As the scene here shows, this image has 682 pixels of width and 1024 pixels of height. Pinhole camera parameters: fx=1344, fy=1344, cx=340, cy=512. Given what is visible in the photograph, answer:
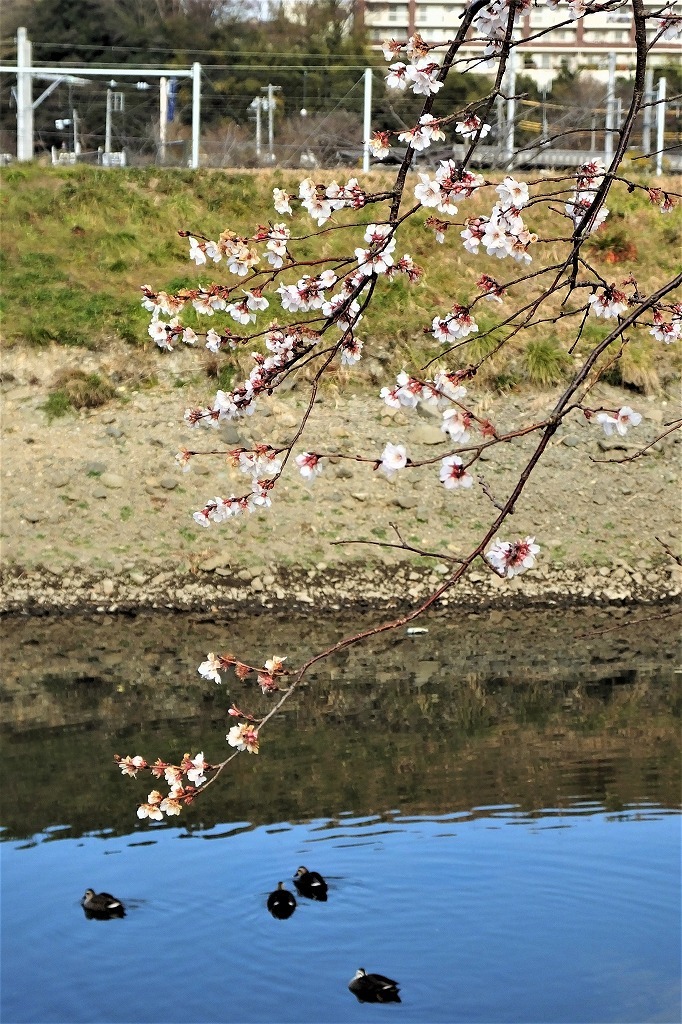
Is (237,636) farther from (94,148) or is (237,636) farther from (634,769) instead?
(94,148)

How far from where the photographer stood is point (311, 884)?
7.56 m

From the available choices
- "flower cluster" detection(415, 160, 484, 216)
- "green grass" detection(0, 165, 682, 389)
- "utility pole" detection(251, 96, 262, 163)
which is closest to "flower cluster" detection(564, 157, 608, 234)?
"flower cluster" detection(415, 160, 484, 216)

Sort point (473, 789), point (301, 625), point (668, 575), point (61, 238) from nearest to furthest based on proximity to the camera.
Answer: point (473, 789) < point (301, 625) < point (668, 575) < point (61, 238)

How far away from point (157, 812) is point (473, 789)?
16.1ft

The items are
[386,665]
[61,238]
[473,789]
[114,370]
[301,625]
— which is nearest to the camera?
[473,789]

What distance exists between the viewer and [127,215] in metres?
20.6

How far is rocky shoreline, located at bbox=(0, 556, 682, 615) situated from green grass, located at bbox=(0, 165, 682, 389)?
328cm

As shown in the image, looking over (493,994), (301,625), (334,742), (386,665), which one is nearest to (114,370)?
(301,625)

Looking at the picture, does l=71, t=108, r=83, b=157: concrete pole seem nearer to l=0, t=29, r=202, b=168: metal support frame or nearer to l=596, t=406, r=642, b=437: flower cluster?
l=0, t=29, r=202, b=168: metal support frame

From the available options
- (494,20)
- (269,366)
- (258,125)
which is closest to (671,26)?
(494,20)

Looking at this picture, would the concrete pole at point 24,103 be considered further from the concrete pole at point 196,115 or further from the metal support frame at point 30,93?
the concrete pole at point 196,115

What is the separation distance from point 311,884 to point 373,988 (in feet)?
4.18

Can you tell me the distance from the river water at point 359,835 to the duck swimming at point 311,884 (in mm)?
73

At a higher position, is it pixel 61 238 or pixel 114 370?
pixel 61 238
